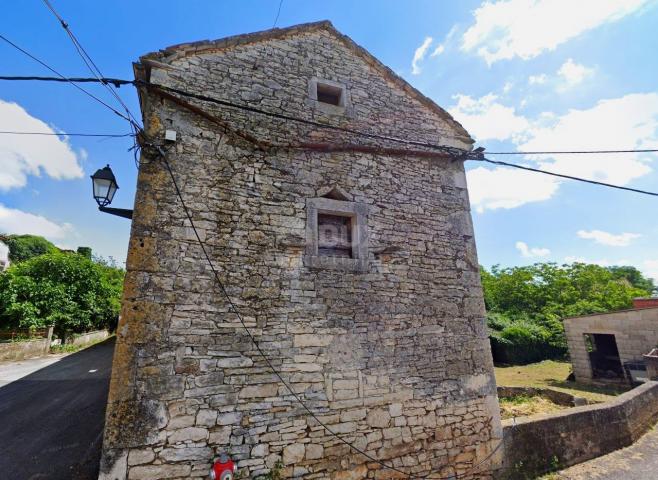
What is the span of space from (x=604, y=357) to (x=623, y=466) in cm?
970

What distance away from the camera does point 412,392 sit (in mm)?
4680

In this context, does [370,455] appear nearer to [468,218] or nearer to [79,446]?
[468,218]

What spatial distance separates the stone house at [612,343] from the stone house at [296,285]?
958 centimetres

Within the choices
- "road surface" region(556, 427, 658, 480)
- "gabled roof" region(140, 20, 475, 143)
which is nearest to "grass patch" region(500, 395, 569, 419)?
"road surface" region(556, 427, 658, 480)

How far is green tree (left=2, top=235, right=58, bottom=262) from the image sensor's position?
122 feet

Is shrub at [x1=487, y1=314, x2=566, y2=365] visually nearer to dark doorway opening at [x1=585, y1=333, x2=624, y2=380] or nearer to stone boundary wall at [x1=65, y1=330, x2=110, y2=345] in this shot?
dark doorway opening at [x1=585, y1=333, x2=624, y2=380]

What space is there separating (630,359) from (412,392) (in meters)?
11.2

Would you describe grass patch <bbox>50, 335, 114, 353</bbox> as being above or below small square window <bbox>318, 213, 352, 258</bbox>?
below

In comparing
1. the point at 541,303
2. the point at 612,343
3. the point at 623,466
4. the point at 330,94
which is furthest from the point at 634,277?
the point at 330,94

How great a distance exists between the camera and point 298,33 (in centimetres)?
567

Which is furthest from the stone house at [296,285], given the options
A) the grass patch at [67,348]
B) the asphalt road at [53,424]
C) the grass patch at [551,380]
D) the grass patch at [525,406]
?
the grass patch at [67,348]

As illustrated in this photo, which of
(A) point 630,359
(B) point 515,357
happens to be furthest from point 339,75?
(B) point 515,357

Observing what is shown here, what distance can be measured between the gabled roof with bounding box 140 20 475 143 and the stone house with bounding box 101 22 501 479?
3 centimetres

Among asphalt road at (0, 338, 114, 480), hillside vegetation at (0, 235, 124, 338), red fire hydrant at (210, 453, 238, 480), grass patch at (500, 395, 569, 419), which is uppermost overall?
hillside vegetation at (0, 235, 124, 338)
